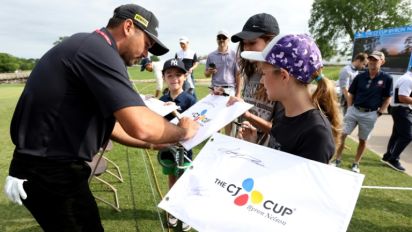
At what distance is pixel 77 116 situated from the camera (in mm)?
1688

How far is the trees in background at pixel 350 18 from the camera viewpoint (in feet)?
139

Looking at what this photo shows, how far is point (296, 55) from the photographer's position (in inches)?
62.6

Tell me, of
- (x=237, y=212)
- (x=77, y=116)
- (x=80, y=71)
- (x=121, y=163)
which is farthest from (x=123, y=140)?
(x=121, y=163)

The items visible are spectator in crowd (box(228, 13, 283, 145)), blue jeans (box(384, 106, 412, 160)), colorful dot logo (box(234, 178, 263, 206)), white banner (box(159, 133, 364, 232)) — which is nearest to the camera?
white banner (box(159, 133, 364, 232))

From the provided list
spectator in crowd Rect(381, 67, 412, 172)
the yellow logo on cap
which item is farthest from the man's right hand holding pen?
spectator in crowd Rect(381, 67, 412, 172)

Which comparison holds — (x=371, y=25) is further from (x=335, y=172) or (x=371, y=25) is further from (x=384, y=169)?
(x=335, y=172)

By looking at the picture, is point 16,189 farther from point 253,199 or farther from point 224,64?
point 224,64

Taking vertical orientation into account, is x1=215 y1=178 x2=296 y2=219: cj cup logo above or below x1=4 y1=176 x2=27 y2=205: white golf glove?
above

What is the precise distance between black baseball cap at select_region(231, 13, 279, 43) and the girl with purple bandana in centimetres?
74

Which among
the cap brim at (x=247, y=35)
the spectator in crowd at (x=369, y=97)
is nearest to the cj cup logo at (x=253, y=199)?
the cap brim at (x=247, y=35)

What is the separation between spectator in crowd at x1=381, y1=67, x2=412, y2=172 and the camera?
17.3 feet

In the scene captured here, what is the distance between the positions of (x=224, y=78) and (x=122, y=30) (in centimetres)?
463

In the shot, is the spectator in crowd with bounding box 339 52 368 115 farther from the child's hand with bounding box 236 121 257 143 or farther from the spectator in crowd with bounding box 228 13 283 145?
the child's hand with bounding box 236 121 257 143

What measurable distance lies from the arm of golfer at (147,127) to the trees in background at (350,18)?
152ft
